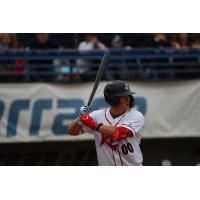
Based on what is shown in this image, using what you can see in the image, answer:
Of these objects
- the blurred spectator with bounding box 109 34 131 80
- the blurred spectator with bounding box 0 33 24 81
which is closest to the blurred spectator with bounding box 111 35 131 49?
the blurred spectator with bounding box 109 34 131 80

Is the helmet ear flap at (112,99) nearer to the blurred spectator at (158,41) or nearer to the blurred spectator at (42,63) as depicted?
the blurred spectator at (42,63)

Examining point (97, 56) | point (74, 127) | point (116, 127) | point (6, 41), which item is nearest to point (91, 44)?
point (97, 56)

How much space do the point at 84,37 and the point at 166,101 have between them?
1783 millimetres

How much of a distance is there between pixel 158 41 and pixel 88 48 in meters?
1.18

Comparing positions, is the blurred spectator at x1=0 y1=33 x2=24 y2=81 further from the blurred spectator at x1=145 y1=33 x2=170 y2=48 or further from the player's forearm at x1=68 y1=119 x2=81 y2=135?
the player's forearm at x1=68 y1=119 x2=81 y2=135

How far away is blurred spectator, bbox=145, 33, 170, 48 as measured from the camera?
10.7 metres

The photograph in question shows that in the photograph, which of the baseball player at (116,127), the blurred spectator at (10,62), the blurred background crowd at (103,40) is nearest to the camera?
the baseball player at (116,127)

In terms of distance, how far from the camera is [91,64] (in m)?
10.6

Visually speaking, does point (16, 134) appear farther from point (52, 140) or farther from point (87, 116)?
point (87, 116)

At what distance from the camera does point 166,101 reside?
427 inches

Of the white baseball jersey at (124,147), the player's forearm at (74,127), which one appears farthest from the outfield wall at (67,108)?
the white baseball jersey at (124,147)

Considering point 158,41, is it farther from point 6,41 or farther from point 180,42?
point 6,41

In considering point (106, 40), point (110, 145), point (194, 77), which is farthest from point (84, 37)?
point (110, 145)

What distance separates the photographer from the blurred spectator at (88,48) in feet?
34.7
